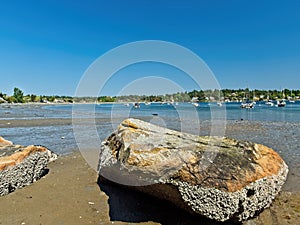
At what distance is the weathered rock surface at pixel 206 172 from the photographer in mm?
3951

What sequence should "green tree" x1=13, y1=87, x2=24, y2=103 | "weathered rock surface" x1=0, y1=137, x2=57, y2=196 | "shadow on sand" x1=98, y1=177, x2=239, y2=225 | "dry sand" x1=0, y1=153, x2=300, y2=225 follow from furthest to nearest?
"green tree" x1=13, y1=87, x2=24, y2=103, "weathered rock surface" x1=0, y1=137, x2=57, y2=196, "dry sand" x1=0, y1=153, x2=300, y2=225, "shadow on sand" x1=98, y1=177, x2=239, y2=225

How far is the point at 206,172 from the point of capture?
4090 mm

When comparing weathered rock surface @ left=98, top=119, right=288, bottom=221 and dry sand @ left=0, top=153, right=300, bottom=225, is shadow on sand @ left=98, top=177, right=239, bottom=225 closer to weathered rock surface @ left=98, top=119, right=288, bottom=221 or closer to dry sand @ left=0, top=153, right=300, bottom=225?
dry sand @ left=0, top=153, right=300, bottom=225

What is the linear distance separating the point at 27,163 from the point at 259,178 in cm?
596

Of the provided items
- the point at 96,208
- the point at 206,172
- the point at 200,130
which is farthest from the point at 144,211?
the point at 200,130

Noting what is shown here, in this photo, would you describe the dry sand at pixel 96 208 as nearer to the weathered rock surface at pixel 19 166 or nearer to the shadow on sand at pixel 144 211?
the shadow on sand at pixel 144 211

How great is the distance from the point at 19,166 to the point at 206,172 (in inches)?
198

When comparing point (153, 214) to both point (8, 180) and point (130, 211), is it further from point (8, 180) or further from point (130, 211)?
point (8, 180)

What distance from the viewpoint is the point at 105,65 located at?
628 cm

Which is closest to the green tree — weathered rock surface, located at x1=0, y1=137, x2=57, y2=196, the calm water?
the calm water

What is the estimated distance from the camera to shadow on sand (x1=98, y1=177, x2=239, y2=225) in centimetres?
459

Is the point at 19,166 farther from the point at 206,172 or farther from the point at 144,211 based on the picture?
the point at 206,172

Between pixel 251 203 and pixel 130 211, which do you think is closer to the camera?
pixel 251 203

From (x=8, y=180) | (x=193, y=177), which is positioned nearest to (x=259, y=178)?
(x=193, y=177)
